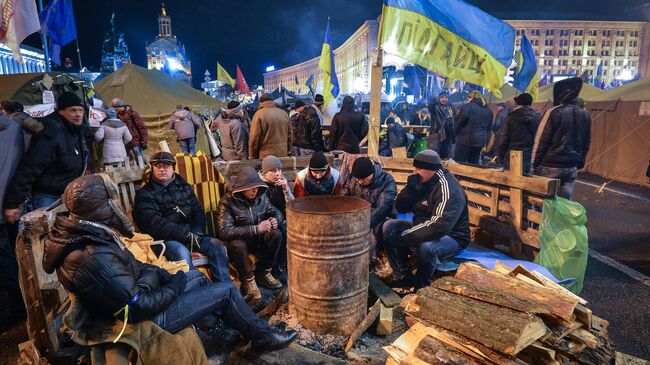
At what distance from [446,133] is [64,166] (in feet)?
31.5

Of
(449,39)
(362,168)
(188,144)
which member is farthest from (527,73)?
(188,144)

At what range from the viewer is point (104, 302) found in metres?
2.43

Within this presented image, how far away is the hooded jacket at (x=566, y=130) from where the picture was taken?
18.8ft

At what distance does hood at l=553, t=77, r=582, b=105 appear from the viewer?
5672 millimetres

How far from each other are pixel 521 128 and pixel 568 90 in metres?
1.71

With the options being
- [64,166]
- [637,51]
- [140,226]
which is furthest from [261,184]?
[637,51]

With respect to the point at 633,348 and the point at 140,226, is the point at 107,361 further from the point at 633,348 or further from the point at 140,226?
the point at 633,348

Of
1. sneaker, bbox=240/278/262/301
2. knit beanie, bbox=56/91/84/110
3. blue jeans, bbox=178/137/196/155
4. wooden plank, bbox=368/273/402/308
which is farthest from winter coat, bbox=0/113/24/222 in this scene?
blue jeans, bbox=178/137/196/155

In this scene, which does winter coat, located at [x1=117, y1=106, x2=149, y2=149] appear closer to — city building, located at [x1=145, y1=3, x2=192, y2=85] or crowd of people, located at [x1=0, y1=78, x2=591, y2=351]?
crowd of people, located at [x1=0, y1=78, x2=591, y2=351]

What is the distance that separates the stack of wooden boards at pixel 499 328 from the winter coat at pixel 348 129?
5.83 m

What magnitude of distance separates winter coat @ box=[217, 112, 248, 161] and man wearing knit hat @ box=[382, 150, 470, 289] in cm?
471

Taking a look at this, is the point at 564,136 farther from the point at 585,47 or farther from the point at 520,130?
the point at 585,47

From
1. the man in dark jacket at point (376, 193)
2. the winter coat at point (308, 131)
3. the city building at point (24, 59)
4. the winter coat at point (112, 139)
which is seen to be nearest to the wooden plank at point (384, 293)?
the man in dark jacket at point (376, 193)

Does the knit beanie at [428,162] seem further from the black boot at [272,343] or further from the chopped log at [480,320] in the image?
the black boot at [272,343]
